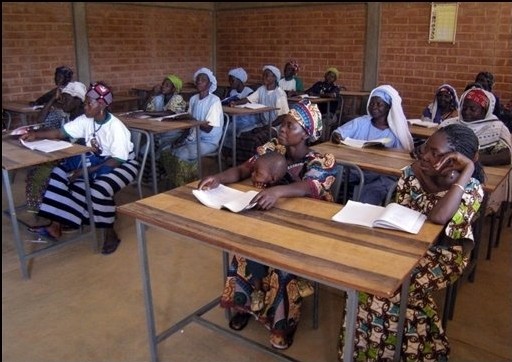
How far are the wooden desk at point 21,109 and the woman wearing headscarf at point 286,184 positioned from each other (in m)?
3.28

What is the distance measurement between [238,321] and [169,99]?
305 centimetres

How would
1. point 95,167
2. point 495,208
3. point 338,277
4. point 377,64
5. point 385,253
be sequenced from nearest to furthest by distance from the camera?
point 338,277 → point 385,253 → point 495,208 → point 95,167 → point 377,64

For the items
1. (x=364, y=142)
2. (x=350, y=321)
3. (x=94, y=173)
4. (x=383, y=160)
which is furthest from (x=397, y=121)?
(x=94, y=173)

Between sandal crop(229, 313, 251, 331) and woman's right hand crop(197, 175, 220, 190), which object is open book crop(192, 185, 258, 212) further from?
sandal crop(229, 313, 251, 331)

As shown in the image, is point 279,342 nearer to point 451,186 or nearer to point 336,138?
point 451,186

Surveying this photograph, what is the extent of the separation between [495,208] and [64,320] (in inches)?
→ 101

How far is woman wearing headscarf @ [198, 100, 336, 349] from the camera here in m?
2.02

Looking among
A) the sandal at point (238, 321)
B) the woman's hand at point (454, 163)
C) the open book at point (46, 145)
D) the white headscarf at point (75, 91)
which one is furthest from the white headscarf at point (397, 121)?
the white headscarf at point (75, 91)

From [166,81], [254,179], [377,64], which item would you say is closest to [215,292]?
[254,179]

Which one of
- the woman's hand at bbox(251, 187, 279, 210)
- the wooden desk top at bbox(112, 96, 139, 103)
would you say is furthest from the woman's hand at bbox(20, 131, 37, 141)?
the wooden desk top at bbox(112, 96, 139, 103)

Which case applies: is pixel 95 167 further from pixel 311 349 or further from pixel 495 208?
pixel 495 208

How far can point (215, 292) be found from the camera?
2574 millimetres

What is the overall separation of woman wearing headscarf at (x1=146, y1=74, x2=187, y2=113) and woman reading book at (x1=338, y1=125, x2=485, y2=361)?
9.90 feet

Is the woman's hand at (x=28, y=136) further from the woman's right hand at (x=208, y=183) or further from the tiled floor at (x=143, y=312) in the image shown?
the woman's right hand at (x=208, y=183)
